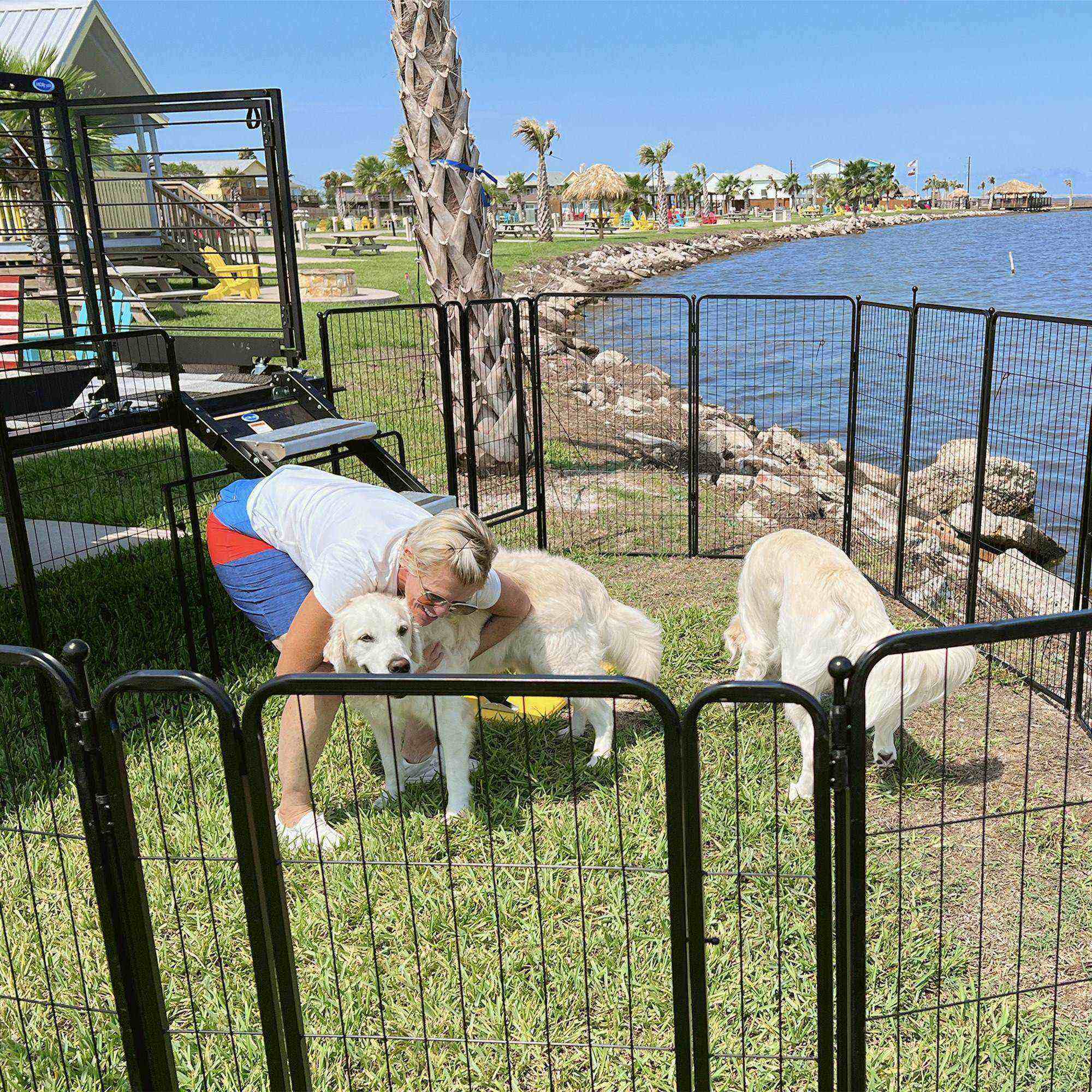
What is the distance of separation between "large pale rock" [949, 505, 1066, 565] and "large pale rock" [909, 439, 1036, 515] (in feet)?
0.98

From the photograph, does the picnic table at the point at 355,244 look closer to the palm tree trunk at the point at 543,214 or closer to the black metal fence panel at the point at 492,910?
the palm tree trunk at the point at 543,214

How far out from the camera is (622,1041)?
11.1 feet

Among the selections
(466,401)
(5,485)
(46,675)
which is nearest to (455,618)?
(46,675)

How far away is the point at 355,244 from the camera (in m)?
50.1

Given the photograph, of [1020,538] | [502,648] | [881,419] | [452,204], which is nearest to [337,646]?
[502,648]

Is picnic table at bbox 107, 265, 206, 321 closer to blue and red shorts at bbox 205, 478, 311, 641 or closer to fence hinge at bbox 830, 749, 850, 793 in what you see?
blue and red shorts at bbox 205, 478, 311, 641

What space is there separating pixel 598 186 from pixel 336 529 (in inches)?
2842

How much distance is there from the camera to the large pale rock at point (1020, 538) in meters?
9.62

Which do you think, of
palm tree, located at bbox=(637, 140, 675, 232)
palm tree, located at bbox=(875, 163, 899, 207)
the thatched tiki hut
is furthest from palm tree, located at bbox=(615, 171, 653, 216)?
the thatched tiki hut

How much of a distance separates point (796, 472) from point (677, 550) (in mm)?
2692

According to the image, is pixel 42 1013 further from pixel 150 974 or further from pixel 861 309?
pixel 861 309

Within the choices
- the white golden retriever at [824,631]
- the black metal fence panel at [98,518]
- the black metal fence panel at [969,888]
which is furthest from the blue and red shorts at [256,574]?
the black metal fence panel at [969,888]

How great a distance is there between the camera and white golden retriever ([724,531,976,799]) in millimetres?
4277

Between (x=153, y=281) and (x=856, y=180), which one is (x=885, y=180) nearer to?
(x=856, y=180)
